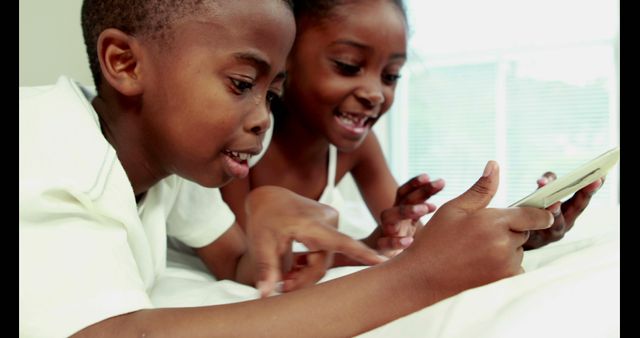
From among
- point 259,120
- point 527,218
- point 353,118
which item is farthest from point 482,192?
point 353,118

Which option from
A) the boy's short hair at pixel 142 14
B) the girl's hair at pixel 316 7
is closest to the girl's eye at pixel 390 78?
the girl's hair at pixel 316 7

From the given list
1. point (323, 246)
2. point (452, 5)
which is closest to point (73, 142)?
point (323, 246)

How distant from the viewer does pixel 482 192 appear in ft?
1.92

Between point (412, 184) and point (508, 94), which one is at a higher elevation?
point (412, 184)

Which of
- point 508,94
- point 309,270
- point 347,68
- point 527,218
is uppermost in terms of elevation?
point 347,68

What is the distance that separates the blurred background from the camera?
2955mm

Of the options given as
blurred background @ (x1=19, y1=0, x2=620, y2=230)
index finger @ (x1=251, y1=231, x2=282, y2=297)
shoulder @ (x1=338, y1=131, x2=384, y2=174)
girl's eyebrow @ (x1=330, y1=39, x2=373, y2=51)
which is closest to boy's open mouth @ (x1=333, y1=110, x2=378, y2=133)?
girl's eyebrow @ (x1=330, y1=39, x2=373, y2=51)

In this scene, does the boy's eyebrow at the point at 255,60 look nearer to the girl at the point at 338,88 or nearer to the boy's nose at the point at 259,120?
the boy's nose at the point at 259,120

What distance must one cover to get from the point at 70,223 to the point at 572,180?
519mm

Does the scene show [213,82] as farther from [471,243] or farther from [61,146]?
[471,243]

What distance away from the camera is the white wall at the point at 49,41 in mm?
1197

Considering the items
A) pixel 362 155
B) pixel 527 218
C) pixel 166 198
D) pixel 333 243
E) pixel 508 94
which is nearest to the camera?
pixel 527 218

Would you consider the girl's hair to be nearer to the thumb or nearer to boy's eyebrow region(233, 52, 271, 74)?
boy's eyebrow region(233, 52, 271, 74)

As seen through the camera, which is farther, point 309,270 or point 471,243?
point 309,270
